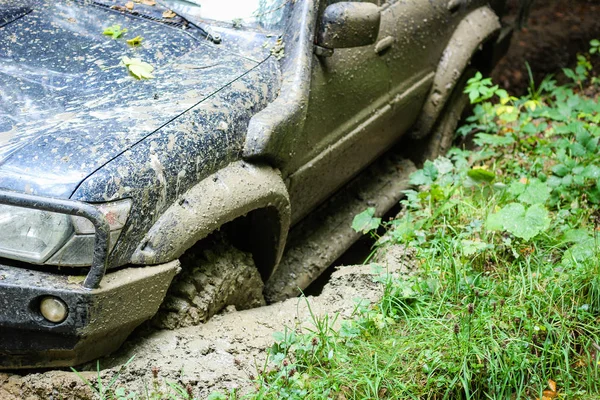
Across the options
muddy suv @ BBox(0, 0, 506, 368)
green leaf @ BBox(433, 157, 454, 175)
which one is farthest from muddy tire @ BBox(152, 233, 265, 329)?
green leaf @ BBox(433, 157, 454, 175)

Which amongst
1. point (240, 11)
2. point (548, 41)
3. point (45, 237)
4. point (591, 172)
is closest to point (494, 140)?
point (591, 172)

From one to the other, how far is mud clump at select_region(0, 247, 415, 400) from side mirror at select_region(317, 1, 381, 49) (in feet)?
3.40

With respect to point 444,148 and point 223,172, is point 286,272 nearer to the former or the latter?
point 223,172

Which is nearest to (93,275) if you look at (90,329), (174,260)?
(90,329)

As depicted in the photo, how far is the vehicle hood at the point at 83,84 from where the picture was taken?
261cm

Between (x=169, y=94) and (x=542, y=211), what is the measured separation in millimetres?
1818

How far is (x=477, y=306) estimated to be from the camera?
3.21 meters

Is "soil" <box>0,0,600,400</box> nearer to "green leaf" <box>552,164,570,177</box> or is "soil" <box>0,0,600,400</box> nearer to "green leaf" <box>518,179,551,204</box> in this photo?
"green leaf" <box>518,179,551,204</box>

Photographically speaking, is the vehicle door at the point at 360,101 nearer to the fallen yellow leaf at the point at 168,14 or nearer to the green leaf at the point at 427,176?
the green leaf at the point at 427,176

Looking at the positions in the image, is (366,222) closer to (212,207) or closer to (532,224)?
(532,224)

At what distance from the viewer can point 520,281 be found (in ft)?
11.0

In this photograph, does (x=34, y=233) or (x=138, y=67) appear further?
(x=138, y=67)

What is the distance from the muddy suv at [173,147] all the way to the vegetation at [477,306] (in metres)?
0.38

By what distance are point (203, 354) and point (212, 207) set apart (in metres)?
0.57
